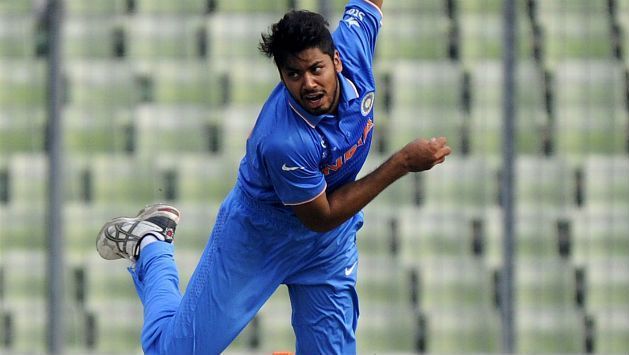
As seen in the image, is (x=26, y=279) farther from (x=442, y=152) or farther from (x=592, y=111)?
(x=442, y=152)

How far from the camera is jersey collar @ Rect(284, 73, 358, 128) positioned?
4520 mm

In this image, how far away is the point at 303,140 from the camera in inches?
178

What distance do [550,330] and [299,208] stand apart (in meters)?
2.79

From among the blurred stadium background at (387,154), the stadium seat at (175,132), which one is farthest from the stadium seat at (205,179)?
the stadium seat at (175,132)

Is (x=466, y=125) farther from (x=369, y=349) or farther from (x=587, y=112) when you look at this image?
(x=369, y=349)

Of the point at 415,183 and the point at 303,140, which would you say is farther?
the point at 415,183

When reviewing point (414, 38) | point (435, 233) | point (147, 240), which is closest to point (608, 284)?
point (435, 233)

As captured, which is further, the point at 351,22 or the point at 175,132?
the point at 175,132

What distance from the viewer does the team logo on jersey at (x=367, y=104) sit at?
15.3 ft

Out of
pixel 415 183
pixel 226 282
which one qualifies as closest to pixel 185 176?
pixel 415 183

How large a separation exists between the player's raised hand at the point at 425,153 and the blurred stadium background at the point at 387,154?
2.64 metres

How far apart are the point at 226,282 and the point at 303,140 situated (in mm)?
732

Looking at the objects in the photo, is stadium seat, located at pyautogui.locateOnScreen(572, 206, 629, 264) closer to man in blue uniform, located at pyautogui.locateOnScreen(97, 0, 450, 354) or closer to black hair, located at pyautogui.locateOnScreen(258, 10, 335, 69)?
man in blue uniform, located at pyautogui.locateOnScreen(97, 0, 450, 354)

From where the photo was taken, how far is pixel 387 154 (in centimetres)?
725
